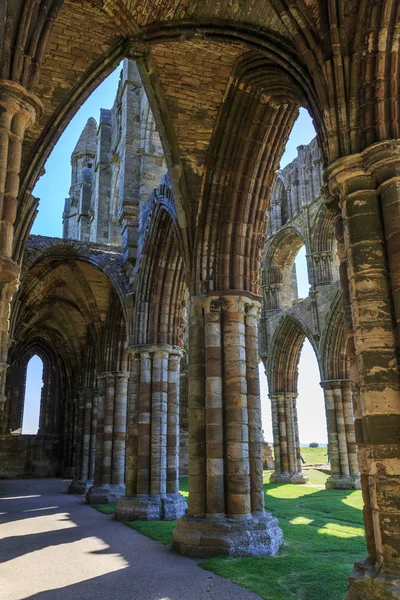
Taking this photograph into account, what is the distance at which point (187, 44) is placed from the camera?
816cm

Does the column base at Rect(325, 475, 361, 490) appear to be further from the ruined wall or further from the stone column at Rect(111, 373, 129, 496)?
the stone column at Rect(111, 373, 129, 496)

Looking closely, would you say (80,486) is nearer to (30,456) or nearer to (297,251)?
(30,456)

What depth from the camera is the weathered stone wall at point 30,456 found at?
24.8 meters

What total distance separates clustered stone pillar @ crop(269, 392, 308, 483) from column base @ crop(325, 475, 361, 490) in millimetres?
2725

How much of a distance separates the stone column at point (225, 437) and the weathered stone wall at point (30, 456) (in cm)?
1960

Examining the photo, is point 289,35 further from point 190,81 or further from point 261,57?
point 190,81

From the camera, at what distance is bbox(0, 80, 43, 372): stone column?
4.34 metres

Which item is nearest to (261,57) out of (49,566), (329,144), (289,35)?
(289,35)

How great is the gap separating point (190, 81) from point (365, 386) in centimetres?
635

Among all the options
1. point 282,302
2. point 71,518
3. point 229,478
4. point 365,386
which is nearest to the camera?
point 365,386

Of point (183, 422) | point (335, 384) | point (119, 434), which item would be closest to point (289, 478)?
point (335, 384)

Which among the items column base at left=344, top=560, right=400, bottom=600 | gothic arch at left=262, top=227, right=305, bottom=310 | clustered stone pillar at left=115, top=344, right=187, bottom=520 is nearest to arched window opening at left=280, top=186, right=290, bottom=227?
gothic arch at left=262, top=227, right=305, bottom=310

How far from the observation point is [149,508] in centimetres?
1048

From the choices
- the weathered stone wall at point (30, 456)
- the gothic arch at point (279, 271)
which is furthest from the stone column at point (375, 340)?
the weathered stone wall at point (30, 456)
